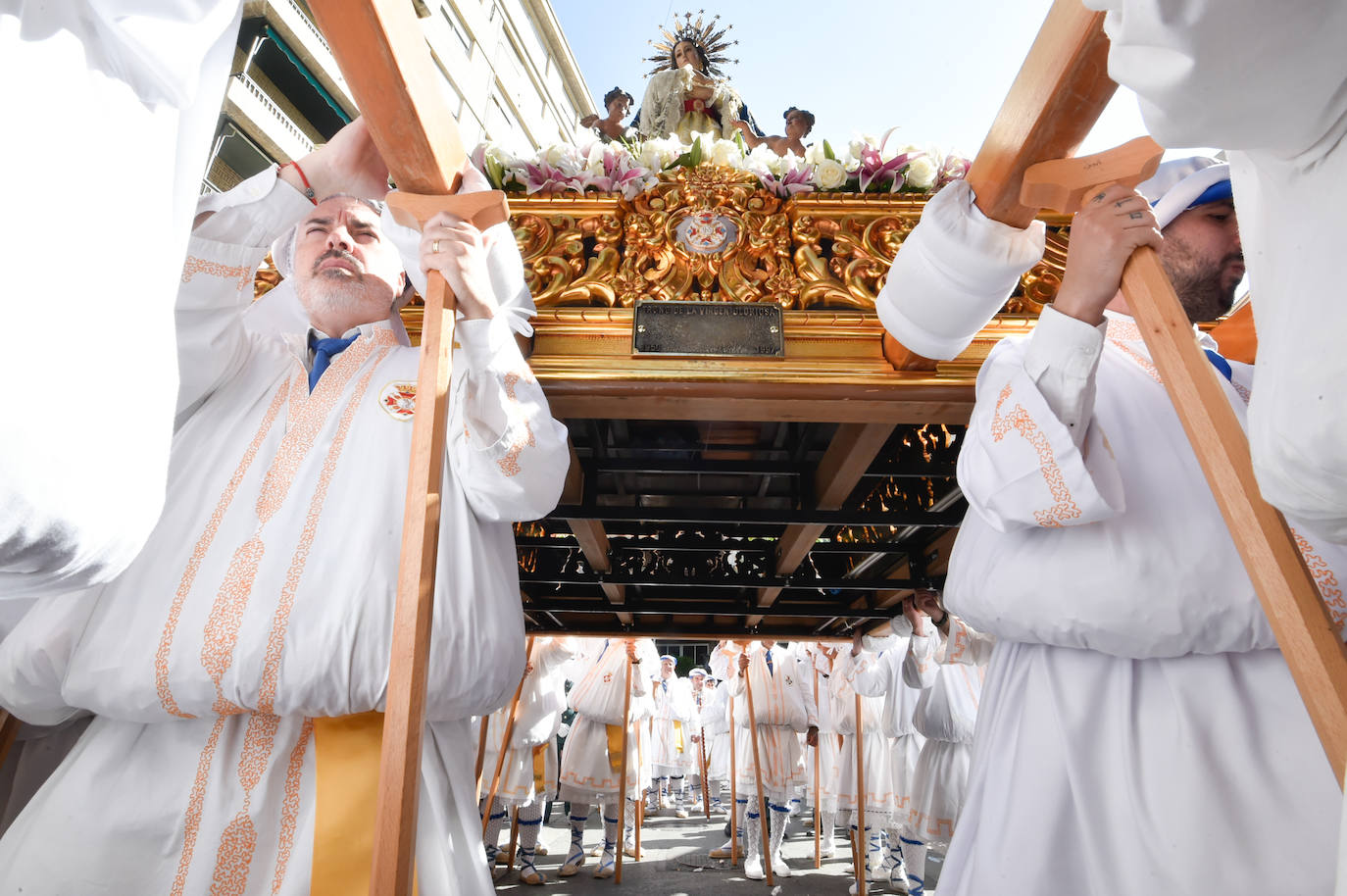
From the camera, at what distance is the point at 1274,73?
51 cm

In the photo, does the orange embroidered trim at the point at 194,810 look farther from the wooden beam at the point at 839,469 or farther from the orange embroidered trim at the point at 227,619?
the wooden beam at the point at 839,469

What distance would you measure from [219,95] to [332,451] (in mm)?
774

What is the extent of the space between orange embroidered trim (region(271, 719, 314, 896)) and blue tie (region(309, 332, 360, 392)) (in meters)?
0.75

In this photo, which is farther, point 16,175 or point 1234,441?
point 1234,441

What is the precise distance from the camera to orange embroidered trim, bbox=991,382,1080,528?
106 cm

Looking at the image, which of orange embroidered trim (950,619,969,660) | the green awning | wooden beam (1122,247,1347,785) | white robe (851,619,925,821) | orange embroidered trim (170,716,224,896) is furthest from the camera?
the green awning

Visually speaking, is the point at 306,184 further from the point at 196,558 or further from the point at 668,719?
the point at 668,719

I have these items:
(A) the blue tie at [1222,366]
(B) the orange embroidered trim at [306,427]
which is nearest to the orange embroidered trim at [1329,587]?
(A) the blue tie at [1222,366]

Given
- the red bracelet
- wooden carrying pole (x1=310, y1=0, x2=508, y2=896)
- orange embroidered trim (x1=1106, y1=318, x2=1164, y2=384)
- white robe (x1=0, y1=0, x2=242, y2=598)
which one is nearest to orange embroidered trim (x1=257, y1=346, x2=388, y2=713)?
wooden carrying pole (x1=310, y1=0, x2=508, y2=896)

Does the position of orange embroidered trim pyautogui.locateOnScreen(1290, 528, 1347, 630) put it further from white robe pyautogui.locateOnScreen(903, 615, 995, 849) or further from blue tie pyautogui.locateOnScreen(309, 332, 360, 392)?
white robe pyautogui.locateOnScreen(903, 615, 995, 849)

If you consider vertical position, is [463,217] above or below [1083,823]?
above

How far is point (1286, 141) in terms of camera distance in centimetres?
54

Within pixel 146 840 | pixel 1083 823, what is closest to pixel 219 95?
pixel 146 840

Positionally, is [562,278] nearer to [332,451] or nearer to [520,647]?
[332,451]
